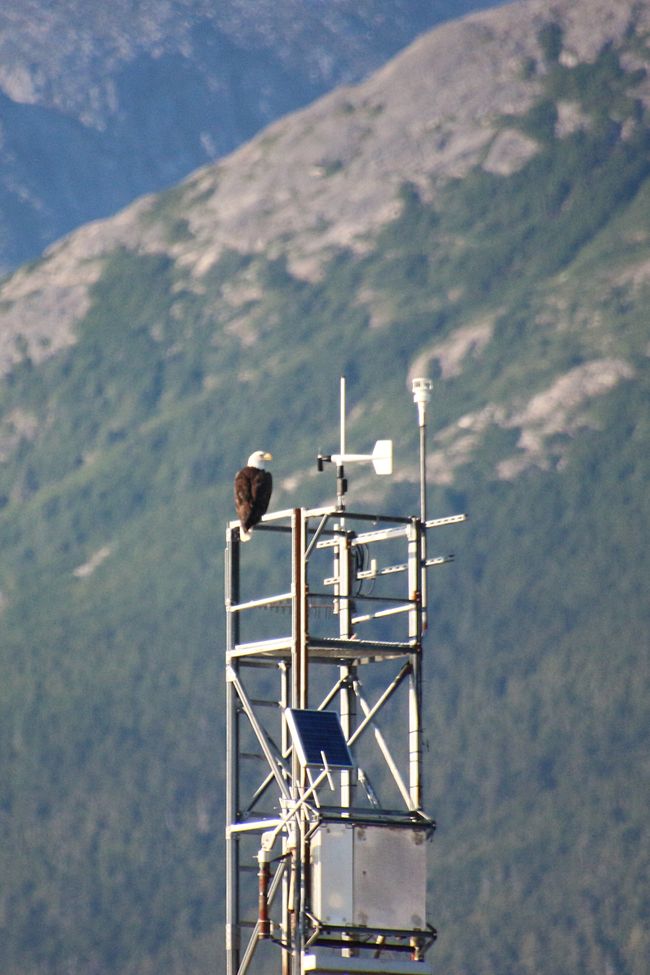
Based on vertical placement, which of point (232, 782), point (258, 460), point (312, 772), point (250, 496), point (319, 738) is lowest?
point (232, 782)

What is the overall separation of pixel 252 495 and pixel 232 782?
516 centimetres

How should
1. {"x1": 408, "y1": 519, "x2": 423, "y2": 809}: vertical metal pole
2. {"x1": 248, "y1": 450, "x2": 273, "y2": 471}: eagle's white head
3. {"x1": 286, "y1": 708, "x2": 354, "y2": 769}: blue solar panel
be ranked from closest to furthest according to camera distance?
{"x1": 286, "y1": 708, "x2": 354, "y2": 769}: blue solar panel
{"x1": 408, "y1": 519, "x2": 423, "y2": 809}: vertical metal pole
{"x1": 248, "y1": 450, "x2": 273, "y2": 471}: eagle's white head

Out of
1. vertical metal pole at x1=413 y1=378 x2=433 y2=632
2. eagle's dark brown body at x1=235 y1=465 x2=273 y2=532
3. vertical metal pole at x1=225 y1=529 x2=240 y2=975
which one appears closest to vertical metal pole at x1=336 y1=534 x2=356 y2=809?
vertical metal pole at x1=413 y1=378 x2=433 y2=632

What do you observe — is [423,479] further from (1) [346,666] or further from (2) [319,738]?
(2) [319,738]

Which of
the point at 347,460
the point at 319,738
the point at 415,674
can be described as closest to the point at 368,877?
the point at 319,738

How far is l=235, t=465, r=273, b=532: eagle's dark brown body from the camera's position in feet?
156

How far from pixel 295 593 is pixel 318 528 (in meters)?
1.20

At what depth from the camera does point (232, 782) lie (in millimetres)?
46219

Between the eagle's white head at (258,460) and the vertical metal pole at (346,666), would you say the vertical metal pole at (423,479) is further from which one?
the eagle's white head at (258,460)

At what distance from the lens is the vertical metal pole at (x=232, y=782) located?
4550 cm

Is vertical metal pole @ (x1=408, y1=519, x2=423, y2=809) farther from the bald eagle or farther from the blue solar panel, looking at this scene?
the bald eagle

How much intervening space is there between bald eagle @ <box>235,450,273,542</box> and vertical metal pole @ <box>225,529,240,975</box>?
34cm

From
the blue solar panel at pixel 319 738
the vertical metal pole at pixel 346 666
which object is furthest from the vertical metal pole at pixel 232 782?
the vertical metal pole at pixel 346 666

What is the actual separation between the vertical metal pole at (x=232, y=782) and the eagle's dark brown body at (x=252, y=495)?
0.54 m
